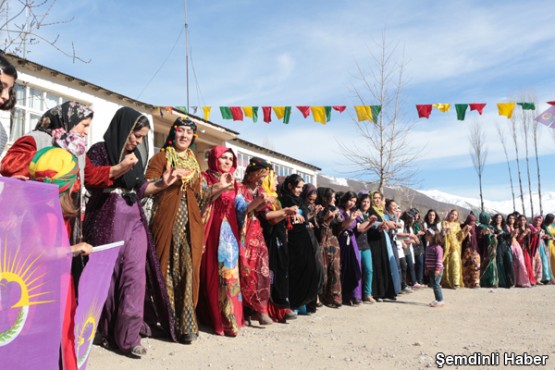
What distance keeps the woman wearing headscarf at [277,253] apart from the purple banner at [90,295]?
256cm

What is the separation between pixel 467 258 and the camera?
9461 millimetres

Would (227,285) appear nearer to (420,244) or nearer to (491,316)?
(491,316)

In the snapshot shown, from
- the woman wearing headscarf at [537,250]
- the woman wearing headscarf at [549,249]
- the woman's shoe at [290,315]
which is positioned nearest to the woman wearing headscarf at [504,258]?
the woman wearing headscarf at [537,250]

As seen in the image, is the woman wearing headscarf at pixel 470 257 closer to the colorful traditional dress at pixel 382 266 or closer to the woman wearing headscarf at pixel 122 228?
the colorful traditional dress at pixel 382 266

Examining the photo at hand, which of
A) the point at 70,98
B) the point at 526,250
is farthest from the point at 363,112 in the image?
the point at 70,98

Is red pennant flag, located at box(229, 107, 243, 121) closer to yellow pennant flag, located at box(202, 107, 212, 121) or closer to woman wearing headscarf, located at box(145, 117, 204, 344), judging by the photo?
yellow pennant flag, located at box(202, 107, 212, 121)

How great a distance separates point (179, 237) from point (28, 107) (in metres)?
8.09

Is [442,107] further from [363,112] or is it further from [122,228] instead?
[122,228]

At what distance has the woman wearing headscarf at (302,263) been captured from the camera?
541 centimetres

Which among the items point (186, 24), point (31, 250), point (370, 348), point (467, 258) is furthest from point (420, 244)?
point (186, 24)

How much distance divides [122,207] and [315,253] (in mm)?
2635

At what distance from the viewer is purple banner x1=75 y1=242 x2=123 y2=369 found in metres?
2.26

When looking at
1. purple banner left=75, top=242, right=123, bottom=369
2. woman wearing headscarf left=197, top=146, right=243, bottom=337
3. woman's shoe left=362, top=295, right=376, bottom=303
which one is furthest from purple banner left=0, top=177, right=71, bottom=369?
woman's shoe left=362, top=295, right=376, bottom=303

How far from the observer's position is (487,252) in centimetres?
987
